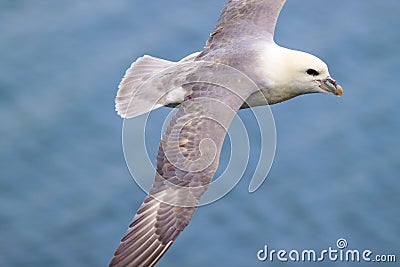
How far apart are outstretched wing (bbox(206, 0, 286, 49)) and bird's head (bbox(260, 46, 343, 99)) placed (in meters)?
0.43

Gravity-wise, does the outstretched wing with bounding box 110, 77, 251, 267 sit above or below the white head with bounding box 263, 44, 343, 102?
below

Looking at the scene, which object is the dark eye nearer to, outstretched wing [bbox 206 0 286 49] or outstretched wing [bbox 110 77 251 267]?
outstretched wing [bbox 206 0 286 49]

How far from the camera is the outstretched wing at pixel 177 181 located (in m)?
8.11

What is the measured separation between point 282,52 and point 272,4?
25.0 inches

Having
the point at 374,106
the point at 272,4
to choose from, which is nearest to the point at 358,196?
the point at 374,106

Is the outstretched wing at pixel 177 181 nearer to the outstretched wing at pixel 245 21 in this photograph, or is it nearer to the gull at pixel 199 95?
the gull at pixel 199 95

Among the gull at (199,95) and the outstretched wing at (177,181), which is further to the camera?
the gull at (199,95)

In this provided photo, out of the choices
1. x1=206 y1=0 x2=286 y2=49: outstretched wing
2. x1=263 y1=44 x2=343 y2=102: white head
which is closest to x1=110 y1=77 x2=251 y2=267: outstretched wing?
x1=263 y1=44 x2=343 y2=102: white head

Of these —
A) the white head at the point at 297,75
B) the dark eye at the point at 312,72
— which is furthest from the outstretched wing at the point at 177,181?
the dark eye at the point at 312,72

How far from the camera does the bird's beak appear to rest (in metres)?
8.98

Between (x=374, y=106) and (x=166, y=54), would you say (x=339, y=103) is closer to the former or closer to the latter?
(x=374, y=106)

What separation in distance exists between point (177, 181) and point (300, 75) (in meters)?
1.31

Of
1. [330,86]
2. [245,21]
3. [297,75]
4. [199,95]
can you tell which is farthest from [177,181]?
[245,21]

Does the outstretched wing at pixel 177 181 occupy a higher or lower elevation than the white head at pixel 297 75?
lower
